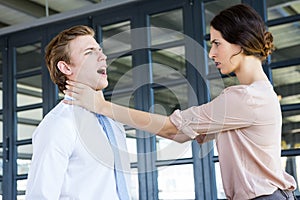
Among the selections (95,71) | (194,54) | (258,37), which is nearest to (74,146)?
(95,71)

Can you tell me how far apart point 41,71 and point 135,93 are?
3.22 feet

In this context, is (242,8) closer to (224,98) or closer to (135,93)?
(224,98)

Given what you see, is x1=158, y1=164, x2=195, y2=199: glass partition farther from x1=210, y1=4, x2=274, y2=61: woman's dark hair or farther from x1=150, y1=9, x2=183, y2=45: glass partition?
x1=210, y1=4, x2=274, y2=61: woman's dark hair

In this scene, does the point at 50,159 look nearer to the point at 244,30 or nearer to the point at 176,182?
the point at 244,30

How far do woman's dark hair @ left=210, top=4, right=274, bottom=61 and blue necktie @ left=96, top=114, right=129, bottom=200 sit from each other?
0.48 m

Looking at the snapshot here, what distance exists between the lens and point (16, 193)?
3.90 metres

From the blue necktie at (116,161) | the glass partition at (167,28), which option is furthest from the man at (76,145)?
the glass partition at (167,28)

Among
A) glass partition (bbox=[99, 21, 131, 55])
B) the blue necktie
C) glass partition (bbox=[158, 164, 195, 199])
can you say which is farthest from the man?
glass partition (bbox=[99, 21, 131, 55])

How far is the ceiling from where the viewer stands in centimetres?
418

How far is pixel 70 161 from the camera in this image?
144 cm

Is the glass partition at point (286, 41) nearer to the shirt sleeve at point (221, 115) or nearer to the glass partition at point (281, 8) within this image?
the glass partition at point (281, 8)

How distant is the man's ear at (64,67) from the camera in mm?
1606

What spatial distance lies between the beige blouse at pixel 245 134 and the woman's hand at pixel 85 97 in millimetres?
287

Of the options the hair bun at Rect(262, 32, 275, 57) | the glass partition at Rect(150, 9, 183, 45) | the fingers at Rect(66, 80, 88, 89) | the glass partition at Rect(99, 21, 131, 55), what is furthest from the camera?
A: the glass partition at Rect(99, 21, 131, 55)
